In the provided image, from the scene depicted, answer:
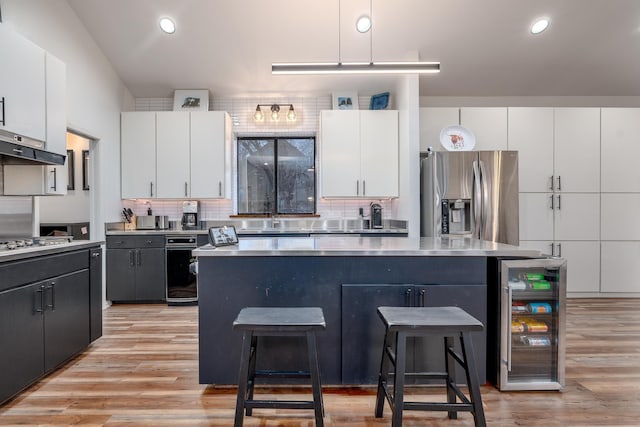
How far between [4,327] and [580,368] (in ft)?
12.2

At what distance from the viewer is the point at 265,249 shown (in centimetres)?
223

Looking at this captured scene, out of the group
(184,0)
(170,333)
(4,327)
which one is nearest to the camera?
(4,327)

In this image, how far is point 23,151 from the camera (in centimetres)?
249

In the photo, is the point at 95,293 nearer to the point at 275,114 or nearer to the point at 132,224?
the point at 132,224

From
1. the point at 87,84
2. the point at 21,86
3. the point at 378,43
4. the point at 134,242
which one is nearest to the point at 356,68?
the point at 378,43

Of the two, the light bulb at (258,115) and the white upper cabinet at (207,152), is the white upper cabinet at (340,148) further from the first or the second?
the white upper cabinet at (207,152)

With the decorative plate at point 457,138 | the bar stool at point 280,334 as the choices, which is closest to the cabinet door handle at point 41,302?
the bar stool at point 280,334

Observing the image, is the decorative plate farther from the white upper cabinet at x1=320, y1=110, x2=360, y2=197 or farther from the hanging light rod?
the hanging light rod

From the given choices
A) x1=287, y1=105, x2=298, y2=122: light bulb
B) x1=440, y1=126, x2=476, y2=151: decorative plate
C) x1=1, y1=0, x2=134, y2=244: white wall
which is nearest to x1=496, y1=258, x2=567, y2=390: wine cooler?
x1=440, y1=126, x2=476, y2=151: decorative plate

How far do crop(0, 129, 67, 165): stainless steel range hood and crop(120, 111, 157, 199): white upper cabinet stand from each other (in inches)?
72.1

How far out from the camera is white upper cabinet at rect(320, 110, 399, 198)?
4.77 metres

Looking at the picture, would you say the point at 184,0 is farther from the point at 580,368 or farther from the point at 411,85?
the point at 580,368

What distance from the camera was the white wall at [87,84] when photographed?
325 cm

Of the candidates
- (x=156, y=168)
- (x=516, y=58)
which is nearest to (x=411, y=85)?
(x=516, y=58)
